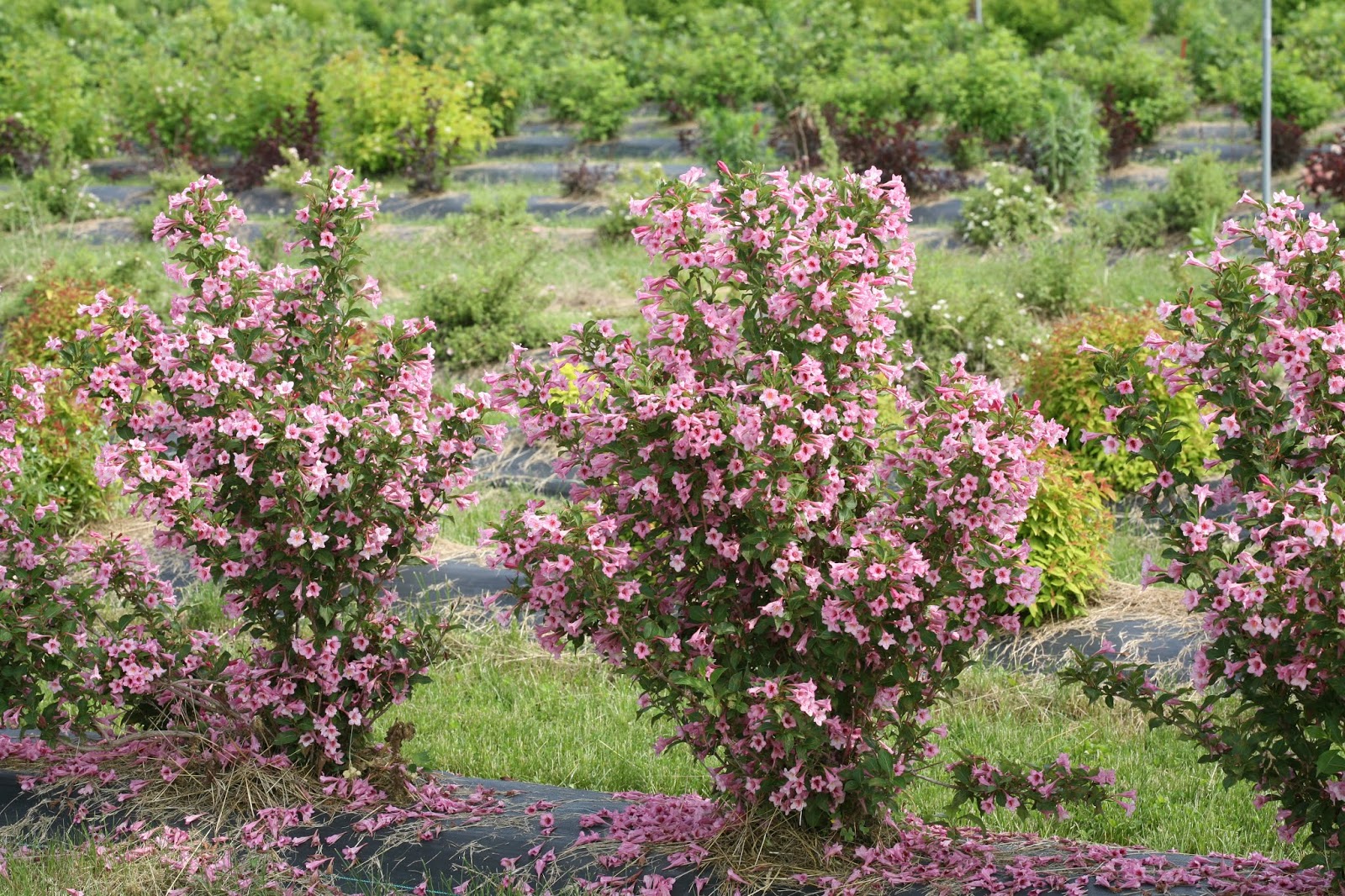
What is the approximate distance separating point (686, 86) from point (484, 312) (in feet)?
24.7

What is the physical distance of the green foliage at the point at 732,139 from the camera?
11766mm

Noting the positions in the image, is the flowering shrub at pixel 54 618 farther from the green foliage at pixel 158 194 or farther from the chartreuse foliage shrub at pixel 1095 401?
the green foliage at pixel 158 194

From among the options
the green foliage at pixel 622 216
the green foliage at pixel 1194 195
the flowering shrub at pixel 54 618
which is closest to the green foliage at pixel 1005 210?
the green foliage at pixel 1194 195

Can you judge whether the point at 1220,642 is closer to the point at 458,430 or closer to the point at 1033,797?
the point at 1033,797

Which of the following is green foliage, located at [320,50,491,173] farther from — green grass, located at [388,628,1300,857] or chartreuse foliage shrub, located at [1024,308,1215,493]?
green grass, located at [388,628,1300,857]

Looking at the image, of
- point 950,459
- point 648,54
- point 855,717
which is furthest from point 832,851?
point 648,54

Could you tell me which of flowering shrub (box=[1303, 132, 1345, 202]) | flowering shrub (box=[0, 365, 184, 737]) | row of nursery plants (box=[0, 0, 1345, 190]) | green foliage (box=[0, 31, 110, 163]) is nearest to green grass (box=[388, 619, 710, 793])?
flowering shrub (box=[0, 365, 184, 737])

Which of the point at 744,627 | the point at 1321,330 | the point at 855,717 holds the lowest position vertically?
the point at 855,717

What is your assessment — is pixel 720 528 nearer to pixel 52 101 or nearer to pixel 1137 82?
pixel 1137 82

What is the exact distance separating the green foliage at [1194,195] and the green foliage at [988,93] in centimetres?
233

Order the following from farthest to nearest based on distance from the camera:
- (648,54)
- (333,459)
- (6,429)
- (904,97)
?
(648,54)
(904,97)
(6,429)
(333,459)

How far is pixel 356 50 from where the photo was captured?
1435cm

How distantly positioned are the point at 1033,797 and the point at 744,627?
0.72m

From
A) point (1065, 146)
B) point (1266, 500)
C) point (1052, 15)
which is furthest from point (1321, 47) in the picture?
point (1266, 500)
